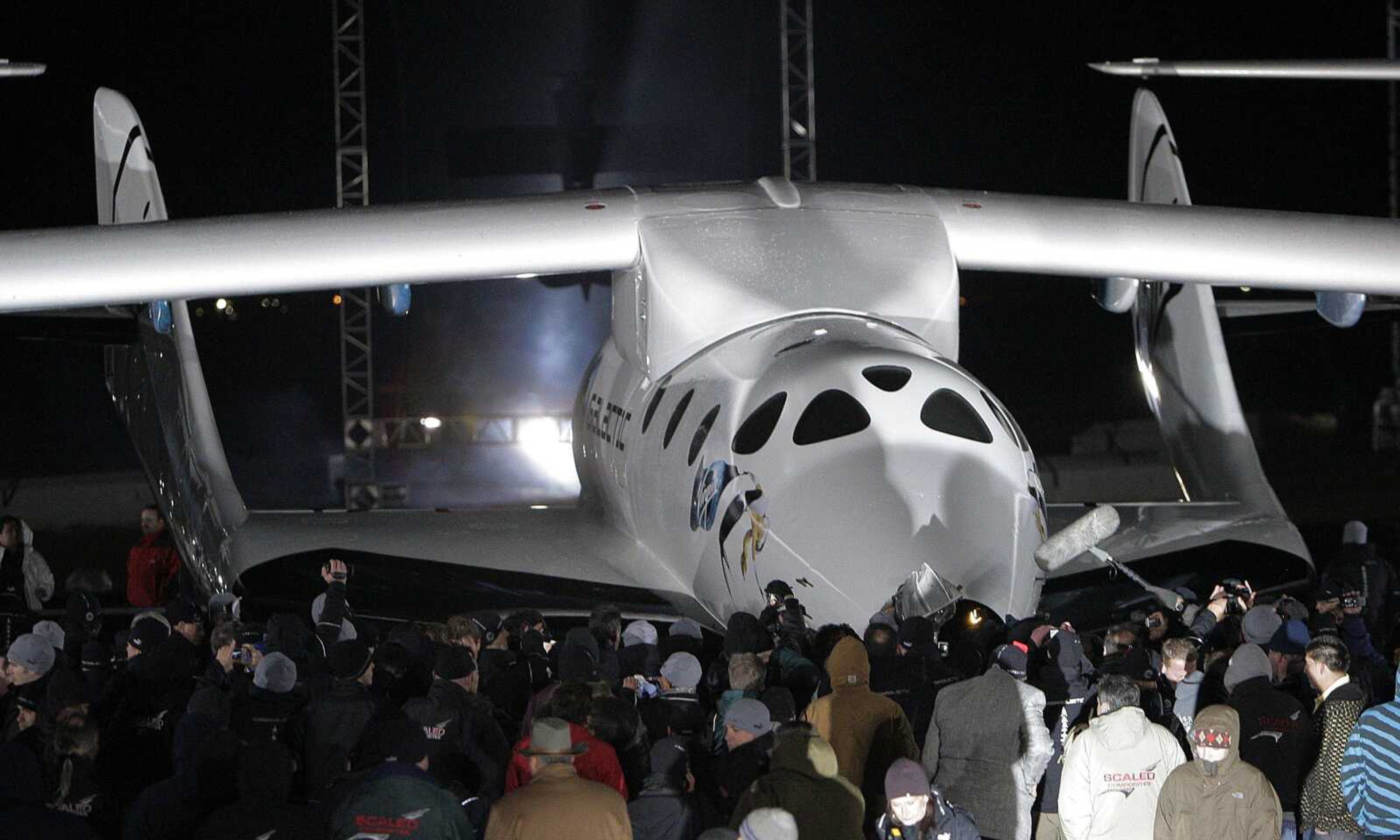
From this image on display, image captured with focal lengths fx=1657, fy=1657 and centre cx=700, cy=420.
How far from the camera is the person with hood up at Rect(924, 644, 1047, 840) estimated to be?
6.72 meters

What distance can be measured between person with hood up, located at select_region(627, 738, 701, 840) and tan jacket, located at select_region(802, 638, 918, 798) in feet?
3.10

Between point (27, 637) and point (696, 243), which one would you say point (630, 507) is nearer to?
point (696, 243)

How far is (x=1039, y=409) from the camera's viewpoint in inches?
1222

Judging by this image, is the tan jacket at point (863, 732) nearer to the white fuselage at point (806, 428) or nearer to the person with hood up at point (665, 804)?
the person with hood up at point (665, 804)

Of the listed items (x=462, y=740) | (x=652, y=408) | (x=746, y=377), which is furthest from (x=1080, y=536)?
(x=462, y=740)

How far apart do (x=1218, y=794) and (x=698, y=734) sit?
215 centimetres

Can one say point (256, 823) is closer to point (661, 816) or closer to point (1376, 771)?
point (661, 816)

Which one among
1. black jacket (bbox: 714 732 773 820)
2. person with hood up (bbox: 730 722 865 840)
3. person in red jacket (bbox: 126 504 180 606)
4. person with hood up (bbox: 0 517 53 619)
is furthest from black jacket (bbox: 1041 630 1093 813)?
person in red jacket (bbox: 126 504 180 606)

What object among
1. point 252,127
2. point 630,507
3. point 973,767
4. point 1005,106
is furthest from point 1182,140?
point 973,767

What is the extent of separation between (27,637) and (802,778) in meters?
3.76

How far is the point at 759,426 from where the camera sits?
1029cm

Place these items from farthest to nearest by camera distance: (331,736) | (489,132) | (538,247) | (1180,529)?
(489,132)
(1180,529)
(538,247)
(331,736)

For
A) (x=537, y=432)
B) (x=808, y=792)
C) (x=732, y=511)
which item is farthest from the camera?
(x=537, y=432)

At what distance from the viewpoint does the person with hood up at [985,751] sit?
6.72 meters
